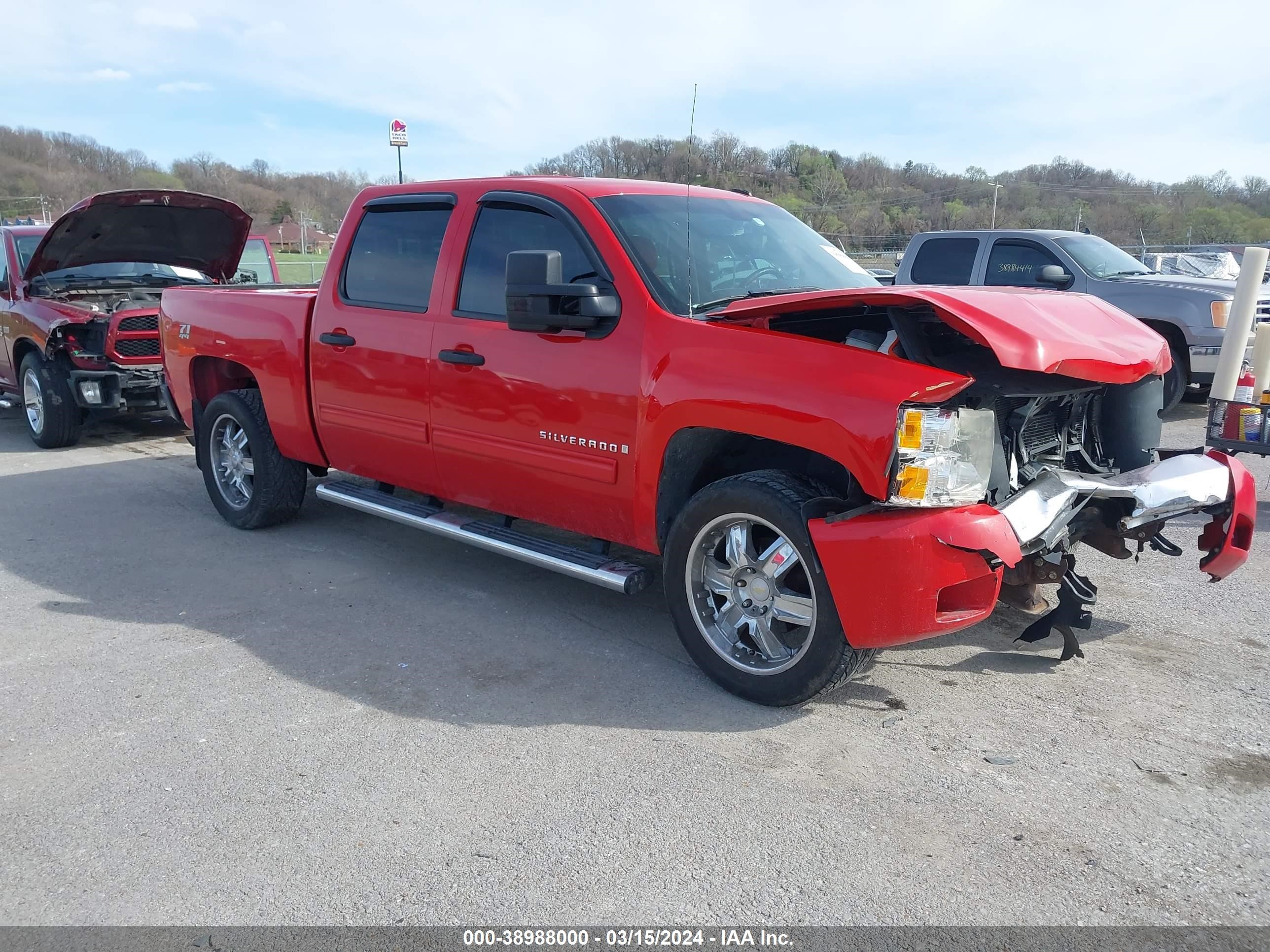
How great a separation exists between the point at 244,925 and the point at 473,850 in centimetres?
63

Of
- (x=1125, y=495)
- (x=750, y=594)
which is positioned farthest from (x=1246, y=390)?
(x=750, y=594)

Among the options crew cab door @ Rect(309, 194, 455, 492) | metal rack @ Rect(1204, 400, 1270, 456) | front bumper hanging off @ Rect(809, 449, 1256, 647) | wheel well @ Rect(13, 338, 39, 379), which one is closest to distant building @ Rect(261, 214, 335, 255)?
wheel well @ Rect(13, 338, 39, 379)

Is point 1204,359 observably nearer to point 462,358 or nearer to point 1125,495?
point 1125,495

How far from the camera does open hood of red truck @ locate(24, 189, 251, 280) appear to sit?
8.43 meters

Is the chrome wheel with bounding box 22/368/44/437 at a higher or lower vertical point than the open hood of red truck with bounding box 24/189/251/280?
lower

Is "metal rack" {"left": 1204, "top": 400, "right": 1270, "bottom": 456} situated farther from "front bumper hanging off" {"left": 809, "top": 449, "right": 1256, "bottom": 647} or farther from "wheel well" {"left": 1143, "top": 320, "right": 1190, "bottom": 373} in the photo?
"wheel well" {"left": 1143, "top": 320, "right": 1190, "bottom": 373}

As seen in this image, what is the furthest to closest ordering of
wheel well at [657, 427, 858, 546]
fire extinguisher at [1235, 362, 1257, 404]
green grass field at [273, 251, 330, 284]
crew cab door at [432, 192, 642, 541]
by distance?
1. green grass field at [273, 251, 330, 284]
2. fire extinguisher at [1235, 362, 1257, 404]
3. crew cab door at [432, 192, 642, 541]
4. wheel well at [657, 427, 858, 546]

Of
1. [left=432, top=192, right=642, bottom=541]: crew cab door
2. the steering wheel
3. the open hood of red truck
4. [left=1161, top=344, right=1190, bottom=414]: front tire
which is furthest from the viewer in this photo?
[left=1161, top=344, right=1190, bottom=414]: front tire

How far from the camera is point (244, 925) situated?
2588mm

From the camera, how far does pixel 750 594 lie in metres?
3.81

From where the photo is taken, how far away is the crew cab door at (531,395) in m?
4.08

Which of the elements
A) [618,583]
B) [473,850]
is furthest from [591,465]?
[473,850]

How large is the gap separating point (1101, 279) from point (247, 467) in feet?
27.8

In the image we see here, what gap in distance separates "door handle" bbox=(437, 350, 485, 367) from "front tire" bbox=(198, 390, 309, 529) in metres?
1.87
